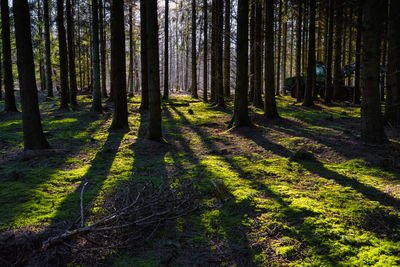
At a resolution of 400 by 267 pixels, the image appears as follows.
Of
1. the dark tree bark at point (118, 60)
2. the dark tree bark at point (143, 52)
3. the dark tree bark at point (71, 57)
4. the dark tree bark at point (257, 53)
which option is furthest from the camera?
the dark tree bark at point (257, 53)

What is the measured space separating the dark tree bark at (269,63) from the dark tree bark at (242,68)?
1.52 metres

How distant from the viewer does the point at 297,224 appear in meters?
3.47

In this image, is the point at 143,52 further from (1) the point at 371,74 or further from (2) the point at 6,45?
(1) the point at 371,74

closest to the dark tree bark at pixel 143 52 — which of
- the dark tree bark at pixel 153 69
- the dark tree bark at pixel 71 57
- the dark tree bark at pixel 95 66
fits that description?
the dark tree bark at pixel 95 66

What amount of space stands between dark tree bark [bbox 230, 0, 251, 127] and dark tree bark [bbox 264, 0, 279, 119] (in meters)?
1.52

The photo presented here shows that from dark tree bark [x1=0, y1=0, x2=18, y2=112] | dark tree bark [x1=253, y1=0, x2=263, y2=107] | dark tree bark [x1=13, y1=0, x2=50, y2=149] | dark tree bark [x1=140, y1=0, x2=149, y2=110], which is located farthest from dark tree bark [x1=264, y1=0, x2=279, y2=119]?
dark tree bark [x1=0, y1=0, x2=18, y2=112]

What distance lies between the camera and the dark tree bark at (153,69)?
7.62m

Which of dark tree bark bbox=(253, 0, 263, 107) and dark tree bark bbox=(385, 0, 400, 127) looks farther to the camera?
dark tree bark bbox=(253, 0, 263, 107)

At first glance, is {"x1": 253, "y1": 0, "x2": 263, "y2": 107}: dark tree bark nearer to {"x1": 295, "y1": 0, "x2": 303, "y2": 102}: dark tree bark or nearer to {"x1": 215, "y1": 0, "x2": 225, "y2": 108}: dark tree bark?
{"x1": 215, "y1": 0, "x2": 225, "y2": 108}: dark tree bark

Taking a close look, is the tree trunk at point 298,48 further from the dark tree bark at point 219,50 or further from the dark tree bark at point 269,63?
the dark tree bark at point 269,63

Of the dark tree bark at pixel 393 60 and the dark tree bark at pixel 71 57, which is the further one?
the dark tree bark at pixel 71 57

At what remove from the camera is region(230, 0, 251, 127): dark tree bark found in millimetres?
9477

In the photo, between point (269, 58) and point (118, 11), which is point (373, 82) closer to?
point (269, 58)

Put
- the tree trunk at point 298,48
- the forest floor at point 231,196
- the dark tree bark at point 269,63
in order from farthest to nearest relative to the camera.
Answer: the tree trunk at point 298,48
the dark tree bark at point 269,63
the forest floor at point 231,196
